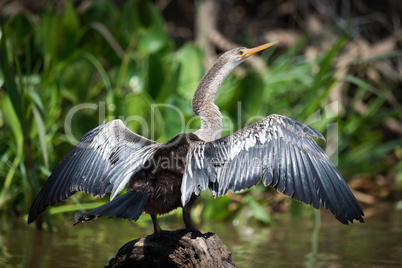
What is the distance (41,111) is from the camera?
4.41 m

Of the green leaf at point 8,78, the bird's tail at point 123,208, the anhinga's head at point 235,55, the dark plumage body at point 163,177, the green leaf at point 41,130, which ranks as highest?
the anhinga's head at point 235,55

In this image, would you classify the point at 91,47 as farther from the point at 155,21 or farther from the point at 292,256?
the point at 292,256

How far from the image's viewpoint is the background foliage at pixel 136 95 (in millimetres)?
5078

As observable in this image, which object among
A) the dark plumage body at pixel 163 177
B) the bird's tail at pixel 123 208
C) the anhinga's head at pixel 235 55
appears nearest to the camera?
the bird's tail at pixel 123 208

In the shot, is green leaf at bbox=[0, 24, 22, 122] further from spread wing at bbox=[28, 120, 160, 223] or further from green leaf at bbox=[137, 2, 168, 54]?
green leaf at bbox=[137, 2, 168, 54]

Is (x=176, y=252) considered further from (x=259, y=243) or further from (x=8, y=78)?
(x=8, y=78)

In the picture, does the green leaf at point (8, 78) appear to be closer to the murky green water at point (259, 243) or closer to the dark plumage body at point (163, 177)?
the murky green water at point (259, 243)

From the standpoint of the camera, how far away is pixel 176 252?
3162 millimetres

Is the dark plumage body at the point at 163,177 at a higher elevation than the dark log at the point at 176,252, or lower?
higher

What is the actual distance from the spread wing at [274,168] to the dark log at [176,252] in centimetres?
31

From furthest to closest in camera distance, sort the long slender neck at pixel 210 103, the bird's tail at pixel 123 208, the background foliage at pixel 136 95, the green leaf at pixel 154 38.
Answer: the green leaf at pixel 154 38
the background foliage at pixel 136 95
the long slender neck at pixel 210 103
the bird's tail at pixel 123 208

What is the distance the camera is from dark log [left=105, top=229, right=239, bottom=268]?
3.09 m

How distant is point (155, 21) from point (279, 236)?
9.47ft

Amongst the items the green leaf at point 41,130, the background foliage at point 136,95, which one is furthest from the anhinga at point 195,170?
the background foliage at point 136,95
